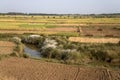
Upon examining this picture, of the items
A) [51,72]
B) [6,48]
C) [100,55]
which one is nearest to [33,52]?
[6,48]

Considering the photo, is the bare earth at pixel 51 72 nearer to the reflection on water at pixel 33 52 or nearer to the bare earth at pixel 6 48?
the bare earth at pixel 6 48

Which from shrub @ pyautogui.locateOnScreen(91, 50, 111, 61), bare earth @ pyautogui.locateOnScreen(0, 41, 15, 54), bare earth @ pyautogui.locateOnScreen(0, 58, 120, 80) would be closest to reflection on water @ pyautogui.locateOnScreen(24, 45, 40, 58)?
bare earth @ pyautogui.locateOnScreen(0, 41, 15, 54)

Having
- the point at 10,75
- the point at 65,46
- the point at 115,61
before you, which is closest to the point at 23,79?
the point at 10,75

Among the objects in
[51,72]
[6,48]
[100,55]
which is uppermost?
[51,72]

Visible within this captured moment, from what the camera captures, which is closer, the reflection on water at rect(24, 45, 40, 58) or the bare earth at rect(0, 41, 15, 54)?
the bare earth at rect(0, 41, 15, 54)

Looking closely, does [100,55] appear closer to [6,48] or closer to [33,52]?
[33,52]

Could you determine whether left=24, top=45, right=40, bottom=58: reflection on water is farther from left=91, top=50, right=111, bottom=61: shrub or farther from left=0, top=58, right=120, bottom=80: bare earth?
left=0, top=58, right=120, bottom=80: bare earth

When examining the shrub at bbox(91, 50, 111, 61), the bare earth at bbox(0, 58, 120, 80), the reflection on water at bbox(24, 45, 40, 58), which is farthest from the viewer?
the reflection on water at bbox(24, 45, 40, 58)

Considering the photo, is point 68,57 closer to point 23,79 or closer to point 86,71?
point 86,71
